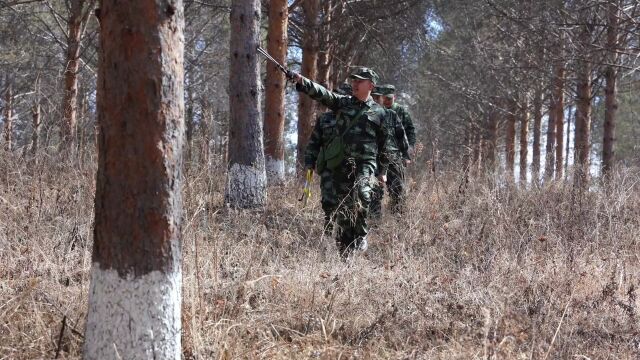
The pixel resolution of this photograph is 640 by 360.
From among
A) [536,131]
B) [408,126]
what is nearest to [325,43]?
[408,126]

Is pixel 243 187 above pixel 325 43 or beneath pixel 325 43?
beneath

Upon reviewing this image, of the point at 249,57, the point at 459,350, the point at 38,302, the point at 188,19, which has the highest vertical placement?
the point at 188,19

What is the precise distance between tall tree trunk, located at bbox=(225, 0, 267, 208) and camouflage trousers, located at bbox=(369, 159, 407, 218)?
1076 mm

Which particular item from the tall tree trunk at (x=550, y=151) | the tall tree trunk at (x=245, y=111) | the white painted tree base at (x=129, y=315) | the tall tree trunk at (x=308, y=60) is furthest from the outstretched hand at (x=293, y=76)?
the tall tree trunk at (x=308, y=60)

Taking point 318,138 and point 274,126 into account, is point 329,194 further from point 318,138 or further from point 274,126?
point 274,126

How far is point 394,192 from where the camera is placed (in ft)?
18.9

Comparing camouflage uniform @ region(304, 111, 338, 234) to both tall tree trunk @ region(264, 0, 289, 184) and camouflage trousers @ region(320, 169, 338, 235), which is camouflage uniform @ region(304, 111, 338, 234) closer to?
camouflage trousers @ region(320, 169, 338, 235)

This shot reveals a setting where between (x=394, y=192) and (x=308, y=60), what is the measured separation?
4098 millimetres

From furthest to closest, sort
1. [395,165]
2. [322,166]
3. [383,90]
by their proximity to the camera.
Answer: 1. [383,90]
2. [395,165]
3. [322,166]

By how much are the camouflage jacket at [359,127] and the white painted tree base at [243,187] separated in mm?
1355

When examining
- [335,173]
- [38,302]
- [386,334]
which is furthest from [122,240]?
[335,173]

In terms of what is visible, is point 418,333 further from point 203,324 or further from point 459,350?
point 203,324

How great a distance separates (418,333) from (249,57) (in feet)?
10.8

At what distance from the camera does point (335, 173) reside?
439 cm
